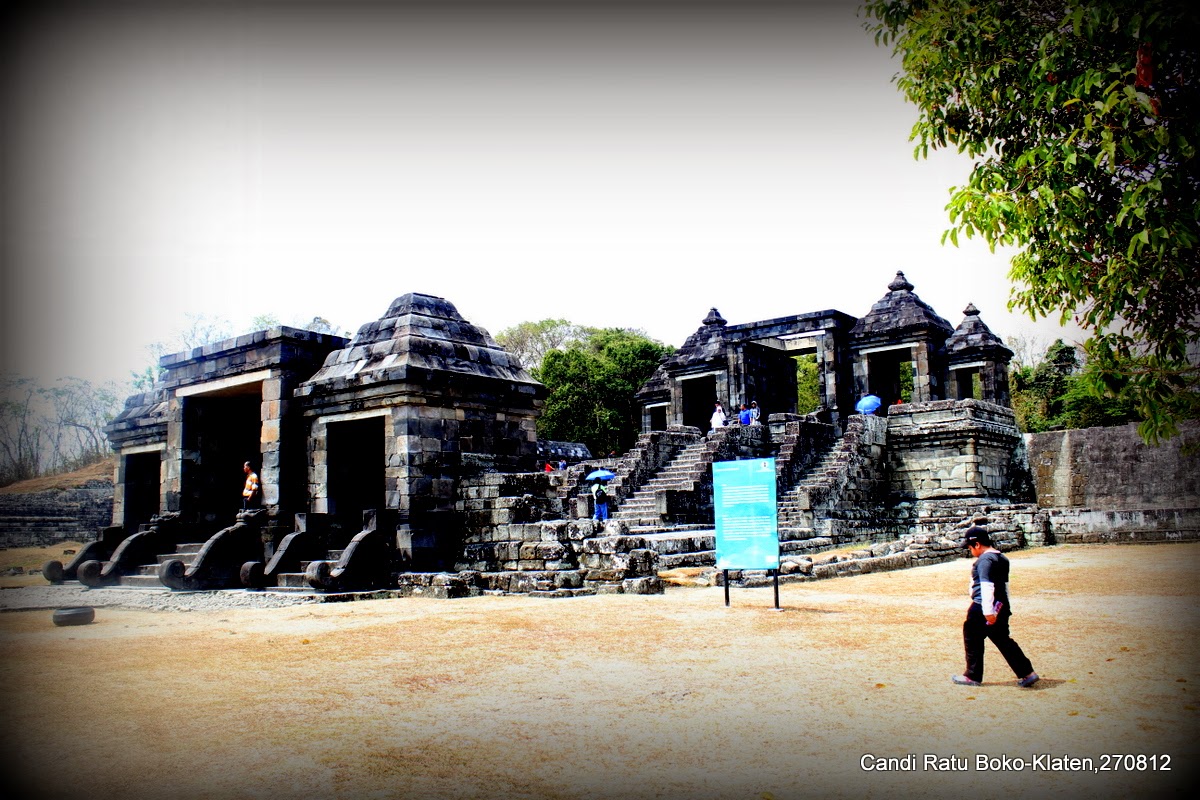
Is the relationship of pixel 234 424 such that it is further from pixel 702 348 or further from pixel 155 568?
pixel 702 348

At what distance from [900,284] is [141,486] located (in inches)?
876

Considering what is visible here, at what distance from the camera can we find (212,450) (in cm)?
1528

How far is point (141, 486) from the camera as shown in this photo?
771 inches

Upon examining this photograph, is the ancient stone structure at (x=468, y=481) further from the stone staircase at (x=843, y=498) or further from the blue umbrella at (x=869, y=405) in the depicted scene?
the blue umbrella at (x=869, y=405)

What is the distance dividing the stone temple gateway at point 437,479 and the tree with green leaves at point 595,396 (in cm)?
1861

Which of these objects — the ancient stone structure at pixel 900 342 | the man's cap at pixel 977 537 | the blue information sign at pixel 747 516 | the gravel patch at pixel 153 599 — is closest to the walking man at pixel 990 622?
the man's cap at pixel 977 537

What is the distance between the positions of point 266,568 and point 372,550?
1573 millimetres

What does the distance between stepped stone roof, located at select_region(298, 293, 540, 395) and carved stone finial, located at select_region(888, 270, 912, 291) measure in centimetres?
1693

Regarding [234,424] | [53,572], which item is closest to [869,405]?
[234,424]

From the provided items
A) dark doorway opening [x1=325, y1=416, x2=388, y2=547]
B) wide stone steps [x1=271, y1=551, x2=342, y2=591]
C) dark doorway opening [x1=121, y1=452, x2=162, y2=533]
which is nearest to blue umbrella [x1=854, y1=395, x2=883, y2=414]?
dark doorway opening [x1=325, y1=416, x2=388, y2=547]

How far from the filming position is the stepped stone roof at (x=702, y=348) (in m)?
28.2

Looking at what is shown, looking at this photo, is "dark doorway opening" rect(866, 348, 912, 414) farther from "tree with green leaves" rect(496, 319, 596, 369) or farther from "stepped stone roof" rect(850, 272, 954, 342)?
"tree with green leaves" rect(496, 319, 596, 369)

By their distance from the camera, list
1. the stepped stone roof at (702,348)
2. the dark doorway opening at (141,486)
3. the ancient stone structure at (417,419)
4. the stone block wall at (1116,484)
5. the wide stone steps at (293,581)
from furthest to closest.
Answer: the stepped stone roof at (702,348) → the dark doorway opening at (141,486) → the stone block wall at (1116,484) → the ancient stone structure at (417,419) → the wide stone steps at (293,581)

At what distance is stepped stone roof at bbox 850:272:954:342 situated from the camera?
2548cm
